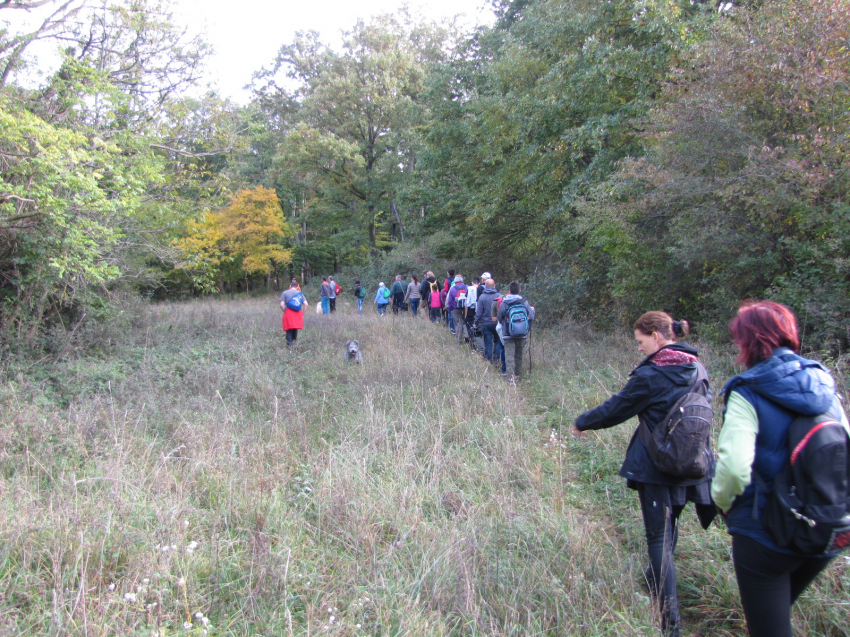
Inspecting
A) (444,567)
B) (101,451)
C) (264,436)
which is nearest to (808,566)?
(444,567)

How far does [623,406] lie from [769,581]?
1093 mm

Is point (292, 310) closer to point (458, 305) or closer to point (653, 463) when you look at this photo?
point (458, 305)

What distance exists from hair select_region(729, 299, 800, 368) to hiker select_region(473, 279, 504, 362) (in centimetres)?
697

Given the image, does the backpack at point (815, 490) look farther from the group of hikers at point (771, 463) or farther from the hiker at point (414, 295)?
the hiker at point (414, 295)

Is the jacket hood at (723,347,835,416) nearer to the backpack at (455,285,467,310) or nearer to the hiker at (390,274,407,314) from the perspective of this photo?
the backpack at (455,285,467,310)

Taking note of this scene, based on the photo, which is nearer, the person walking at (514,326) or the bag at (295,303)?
the person walking at (514,326)

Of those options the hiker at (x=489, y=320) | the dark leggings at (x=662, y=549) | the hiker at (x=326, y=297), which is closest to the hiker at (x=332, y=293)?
the hiker at (x=326, y=297)

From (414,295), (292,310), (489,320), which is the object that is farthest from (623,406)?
(414,295)

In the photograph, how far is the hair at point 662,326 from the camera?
3191mm

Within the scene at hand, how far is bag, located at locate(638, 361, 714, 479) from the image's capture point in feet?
9.41

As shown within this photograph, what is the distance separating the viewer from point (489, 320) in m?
9.69

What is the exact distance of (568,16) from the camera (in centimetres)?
1368

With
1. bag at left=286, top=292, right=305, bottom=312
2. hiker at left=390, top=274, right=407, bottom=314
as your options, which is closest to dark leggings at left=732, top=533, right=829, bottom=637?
bag at left=286, top=292, right=305, bottom=312

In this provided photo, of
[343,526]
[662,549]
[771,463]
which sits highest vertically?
[771,463]
